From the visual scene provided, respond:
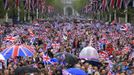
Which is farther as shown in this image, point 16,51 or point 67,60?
point 67,60

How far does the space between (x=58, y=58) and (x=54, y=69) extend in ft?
6.24

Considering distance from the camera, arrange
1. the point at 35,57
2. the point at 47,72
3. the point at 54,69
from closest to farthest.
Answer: the point at 47,72, the point at 54,69, the point at 35,57

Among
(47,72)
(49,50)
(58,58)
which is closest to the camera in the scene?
(47,72)

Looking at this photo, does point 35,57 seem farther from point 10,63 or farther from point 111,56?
point 111,56

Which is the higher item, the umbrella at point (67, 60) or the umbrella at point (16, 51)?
the umbrella at point (16, 51)

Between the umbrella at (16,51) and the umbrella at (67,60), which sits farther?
the umbrella at (67,60)

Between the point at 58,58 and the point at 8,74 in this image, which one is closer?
the point at 8,74

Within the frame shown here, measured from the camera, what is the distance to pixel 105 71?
17.2 m

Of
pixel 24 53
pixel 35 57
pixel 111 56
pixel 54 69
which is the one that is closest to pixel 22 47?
pixel 24 53

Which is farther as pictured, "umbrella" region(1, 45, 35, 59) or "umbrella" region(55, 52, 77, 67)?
"umbrella" region(55, 52, 77, 67)

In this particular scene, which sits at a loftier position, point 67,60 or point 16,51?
point 16,51

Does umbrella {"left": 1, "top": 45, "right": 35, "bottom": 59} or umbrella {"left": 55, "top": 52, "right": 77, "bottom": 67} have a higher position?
umbrella {"left": 1, "top": 45, "right": 35, "bottom": 59}

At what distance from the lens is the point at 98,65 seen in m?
19.2

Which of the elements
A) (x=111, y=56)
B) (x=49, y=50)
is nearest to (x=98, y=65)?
(x=111, y=56)
